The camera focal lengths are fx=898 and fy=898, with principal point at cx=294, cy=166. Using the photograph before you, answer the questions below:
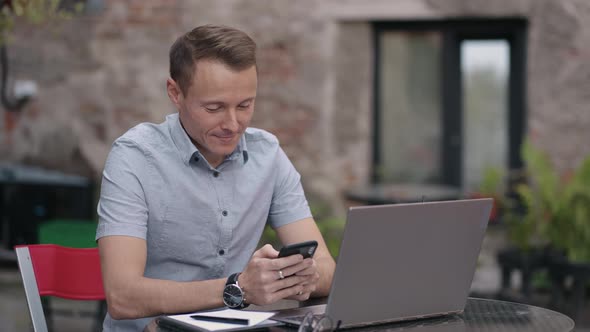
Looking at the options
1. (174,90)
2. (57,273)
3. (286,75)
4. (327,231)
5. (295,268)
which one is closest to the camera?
(295,268)

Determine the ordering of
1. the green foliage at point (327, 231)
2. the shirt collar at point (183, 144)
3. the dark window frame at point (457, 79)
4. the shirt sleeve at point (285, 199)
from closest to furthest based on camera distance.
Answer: the shirt collar at point (183, 144), the shirt sleeve at point (285, 199), the green foliage at point (327, 231), the dark window frame at point (457, 79)

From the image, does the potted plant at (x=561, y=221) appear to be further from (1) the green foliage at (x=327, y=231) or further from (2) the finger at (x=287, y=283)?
(2) the finger at (x=287, y=283)

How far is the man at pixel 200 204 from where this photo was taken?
7.08 feet

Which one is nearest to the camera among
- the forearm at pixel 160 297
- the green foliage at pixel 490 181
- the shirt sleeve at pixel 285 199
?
the forearm at pixel 160 297

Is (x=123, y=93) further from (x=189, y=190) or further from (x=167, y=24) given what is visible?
(x=189, y=190)

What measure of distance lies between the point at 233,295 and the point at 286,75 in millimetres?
5275

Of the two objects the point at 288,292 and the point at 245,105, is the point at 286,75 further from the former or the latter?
the point at 288,292

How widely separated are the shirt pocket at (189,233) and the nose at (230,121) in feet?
0.88

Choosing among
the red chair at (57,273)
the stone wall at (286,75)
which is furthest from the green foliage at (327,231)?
the red chair at (57,273)

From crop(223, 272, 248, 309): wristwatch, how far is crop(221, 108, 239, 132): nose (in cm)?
44

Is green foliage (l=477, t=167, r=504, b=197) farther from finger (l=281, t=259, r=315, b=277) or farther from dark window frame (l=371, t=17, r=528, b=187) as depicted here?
finger (l=281, t=259, r=315, b=277)

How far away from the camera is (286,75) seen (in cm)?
730

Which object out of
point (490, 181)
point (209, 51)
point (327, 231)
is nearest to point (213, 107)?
point (209, 51)

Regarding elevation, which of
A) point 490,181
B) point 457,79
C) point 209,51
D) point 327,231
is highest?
point 209,51
